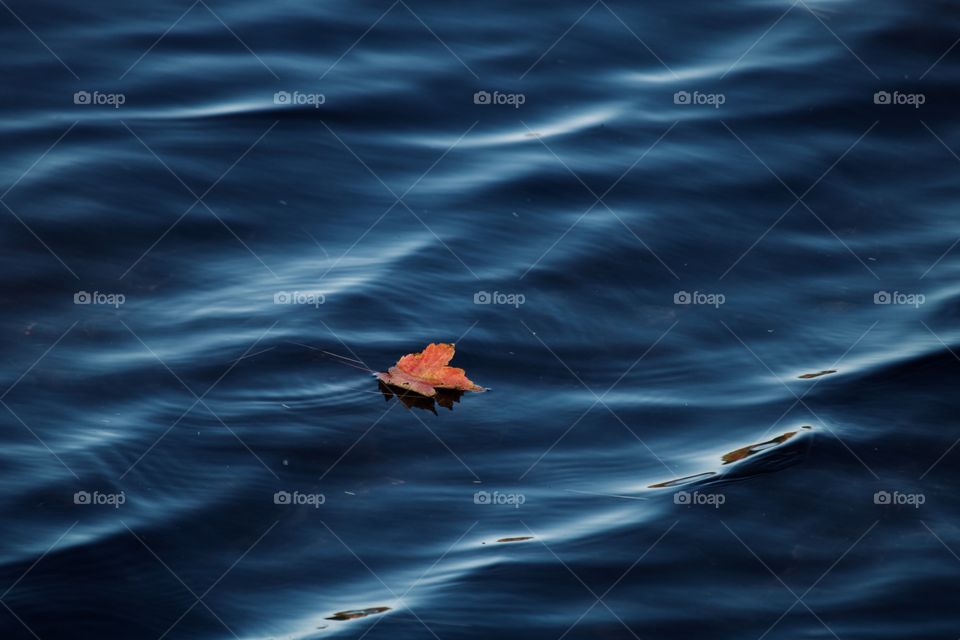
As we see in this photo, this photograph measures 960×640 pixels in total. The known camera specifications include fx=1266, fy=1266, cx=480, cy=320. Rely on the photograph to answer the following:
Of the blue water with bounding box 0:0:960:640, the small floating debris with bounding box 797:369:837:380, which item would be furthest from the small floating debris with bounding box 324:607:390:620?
the small floating debris with bounding box 797:369:837:380

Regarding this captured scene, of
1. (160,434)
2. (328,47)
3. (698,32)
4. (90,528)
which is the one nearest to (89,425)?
(160,434)

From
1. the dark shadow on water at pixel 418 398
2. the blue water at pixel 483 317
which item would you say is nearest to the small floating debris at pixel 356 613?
the blue water at pixel 483 317

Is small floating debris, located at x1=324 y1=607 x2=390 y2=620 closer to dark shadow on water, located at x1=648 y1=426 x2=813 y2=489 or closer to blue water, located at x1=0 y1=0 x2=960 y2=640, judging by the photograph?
blue water, located at x1=0 y1=0 x2=960 y2=640

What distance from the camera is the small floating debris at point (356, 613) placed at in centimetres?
340

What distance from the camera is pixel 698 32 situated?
649 centimetres

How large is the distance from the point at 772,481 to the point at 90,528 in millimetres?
2067

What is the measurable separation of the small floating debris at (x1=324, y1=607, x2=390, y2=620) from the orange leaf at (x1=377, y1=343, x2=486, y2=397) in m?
1.01

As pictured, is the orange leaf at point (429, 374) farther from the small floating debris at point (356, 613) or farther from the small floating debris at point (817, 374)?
the small floating debris at point (817, 374)

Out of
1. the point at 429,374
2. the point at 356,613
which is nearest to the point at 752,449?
the point at 429,374

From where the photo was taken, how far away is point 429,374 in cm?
429

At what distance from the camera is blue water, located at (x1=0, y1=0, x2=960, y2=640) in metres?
3.59

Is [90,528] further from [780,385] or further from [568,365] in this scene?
[780,385]

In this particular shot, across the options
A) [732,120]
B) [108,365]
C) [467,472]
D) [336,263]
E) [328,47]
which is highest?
[328,47]

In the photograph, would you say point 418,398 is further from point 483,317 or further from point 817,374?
→ point 817,374
